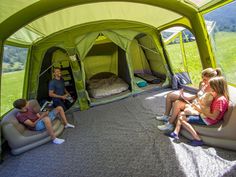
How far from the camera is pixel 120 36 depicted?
4902 mm

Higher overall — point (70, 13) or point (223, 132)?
point (70, 13)

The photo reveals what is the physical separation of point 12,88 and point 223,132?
4578 mm

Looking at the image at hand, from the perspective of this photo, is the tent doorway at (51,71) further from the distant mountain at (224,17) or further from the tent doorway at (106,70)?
the distant mountain at (224,17)

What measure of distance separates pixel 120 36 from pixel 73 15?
4.96 feet

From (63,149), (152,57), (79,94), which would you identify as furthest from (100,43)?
(63,149)

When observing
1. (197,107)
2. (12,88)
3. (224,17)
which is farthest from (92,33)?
(197,107)

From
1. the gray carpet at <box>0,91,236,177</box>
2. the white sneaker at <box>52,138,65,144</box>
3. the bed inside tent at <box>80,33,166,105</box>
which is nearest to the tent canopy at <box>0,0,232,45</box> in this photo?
the bed inside tent at <box>80,33,166,105</box>

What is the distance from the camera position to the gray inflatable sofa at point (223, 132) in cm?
226

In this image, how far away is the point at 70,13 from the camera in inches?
139

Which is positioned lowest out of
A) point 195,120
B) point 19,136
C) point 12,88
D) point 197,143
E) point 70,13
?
point 197,143

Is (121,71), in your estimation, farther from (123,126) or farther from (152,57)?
(123,126)

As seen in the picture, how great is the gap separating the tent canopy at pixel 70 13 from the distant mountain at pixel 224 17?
1.08 feet

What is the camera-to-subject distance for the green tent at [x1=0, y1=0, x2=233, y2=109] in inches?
113

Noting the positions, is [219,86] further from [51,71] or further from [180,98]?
[51,71]
